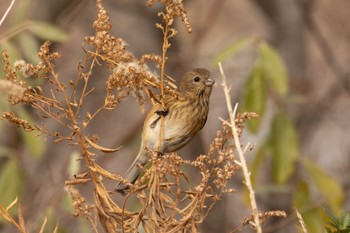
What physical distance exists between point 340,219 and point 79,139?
0.65 meters

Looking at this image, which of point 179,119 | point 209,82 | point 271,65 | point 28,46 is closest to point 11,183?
point 28,46

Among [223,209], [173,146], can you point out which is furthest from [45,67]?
[223,209]

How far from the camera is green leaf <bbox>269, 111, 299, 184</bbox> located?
18.0 ft

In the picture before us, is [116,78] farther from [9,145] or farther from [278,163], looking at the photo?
[9,145]

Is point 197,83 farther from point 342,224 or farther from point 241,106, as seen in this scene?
point 241,106

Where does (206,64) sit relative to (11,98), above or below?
below

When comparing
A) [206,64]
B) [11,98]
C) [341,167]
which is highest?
[11,98]

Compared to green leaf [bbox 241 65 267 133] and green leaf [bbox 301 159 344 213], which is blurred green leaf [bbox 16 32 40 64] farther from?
green leaf [bbox 301 159 344 213]

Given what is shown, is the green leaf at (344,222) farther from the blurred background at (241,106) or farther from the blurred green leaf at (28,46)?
the blurred green leaf at (28,46)

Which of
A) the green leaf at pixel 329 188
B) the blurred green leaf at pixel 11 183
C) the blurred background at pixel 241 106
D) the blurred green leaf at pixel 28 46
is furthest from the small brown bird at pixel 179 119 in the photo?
the green leaf at pixel 329 188

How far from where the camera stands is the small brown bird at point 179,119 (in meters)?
3.19

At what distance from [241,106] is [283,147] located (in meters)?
0.42

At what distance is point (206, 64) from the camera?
749cm

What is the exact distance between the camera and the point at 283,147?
5559 mm
